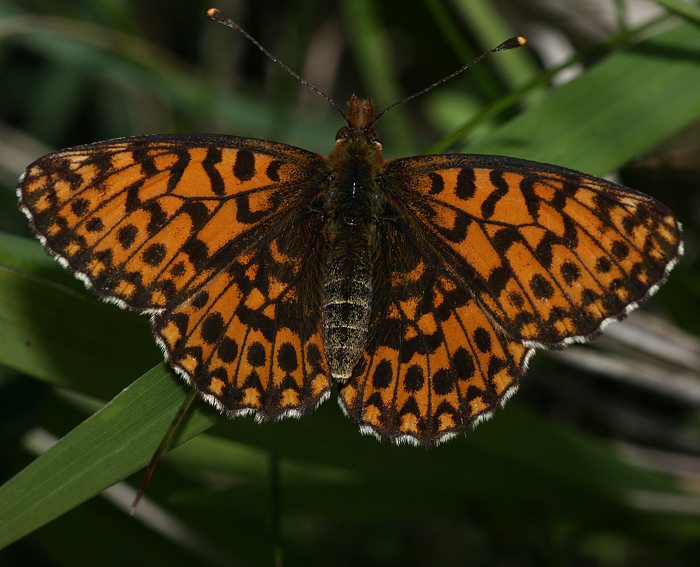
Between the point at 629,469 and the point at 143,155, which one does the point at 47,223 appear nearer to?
the point at 143,155

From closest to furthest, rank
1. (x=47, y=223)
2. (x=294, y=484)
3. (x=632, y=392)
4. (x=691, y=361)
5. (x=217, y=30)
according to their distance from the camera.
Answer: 1. (x=47, y=223)
2. (x=294, y=484)
3. (x=691, y=361)
4. (x=632, y=392)
5. (x=217, y=30)

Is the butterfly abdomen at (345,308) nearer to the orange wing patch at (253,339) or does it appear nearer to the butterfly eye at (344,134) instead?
the orange wing patch at (253,339)

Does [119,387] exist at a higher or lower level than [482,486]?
higher

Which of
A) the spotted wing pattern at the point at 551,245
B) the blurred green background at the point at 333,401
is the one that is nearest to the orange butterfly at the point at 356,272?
the spotted wing pattern at the point at 551,245

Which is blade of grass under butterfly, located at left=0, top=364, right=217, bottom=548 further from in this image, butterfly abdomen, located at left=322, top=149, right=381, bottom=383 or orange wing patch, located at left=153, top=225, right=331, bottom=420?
butterfly abdomen, located at left=322, top=149, right=381, bottom=383

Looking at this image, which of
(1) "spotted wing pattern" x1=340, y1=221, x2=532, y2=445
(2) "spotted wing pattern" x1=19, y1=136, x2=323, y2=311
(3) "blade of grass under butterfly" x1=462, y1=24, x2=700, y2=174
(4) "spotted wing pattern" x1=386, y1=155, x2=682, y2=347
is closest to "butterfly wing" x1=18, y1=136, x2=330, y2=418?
(2) "spotted wing pattern" x1=19, y1=136, x2=323, y2=311

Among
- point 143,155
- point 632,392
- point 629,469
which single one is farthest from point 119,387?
point 632,392
